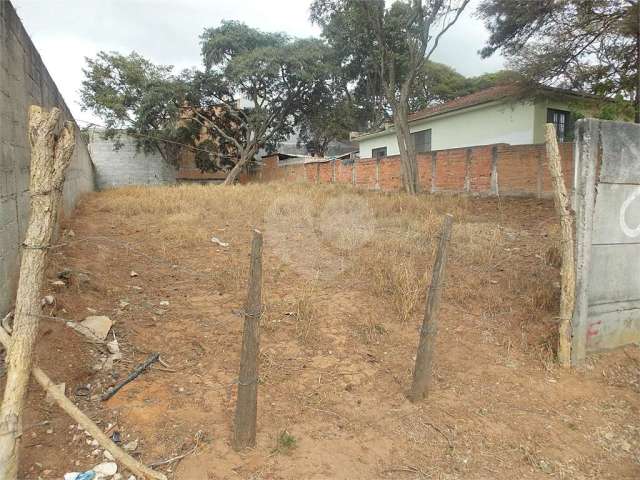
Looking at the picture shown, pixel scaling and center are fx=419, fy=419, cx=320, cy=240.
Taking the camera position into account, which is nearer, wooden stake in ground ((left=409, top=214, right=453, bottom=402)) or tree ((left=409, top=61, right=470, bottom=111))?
wooden stake in ground ((left=409, top=214, right=453, bottom=402))

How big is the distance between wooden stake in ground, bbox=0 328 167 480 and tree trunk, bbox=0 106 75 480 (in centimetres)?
9

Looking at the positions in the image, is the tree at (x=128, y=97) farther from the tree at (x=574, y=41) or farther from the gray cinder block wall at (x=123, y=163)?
the tree at (x=574, y=41)

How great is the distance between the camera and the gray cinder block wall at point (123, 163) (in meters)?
19.4

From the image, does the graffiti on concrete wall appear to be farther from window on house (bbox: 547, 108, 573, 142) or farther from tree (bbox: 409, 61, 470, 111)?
tree (bbox: 409, 61, 470, 111)

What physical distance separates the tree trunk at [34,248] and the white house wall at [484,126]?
12.9 metres

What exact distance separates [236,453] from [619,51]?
10225 millimetres

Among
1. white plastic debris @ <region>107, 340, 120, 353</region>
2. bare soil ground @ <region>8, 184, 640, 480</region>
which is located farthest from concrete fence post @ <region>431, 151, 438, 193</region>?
white plastic debris @ <region>107, 340, 120, 353</region>

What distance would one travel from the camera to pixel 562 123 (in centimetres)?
1358

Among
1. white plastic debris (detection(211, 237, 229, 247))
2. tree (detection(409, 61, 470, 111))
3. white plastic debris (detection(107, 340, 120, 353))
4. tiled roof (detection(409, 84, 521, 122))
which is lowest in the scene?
white plastic debris (detection(107, 340, 120, 353))

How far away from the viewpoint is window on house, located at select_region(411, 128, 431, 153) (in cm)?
1683

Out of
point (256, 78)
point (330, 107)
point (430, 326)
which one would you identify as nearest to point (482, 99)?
point (330, 107)

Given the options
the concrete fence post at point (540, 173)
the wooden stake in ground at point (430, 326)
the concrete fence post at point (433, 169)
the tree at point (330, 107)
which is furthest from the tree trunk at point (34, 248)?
the tree at point (330, 107)

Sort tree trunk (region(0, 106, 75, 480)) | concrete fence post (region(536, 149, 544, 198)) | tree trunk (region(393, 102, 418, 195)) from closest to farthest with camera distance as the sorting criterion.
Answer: tree trunk (region(0, 106, 75, 480))
concrete fence post (region(536, 149, 544, 198))
tree trunk (region(393, 102, 418, 195))

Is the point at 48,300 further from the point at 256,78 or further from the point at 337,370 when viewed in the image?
the point at 256,78
